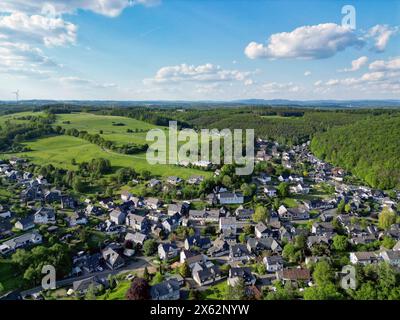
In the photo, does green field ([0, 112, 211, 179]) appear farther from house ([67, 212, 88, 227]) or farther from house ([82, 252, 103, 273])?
house ([82, 252, 103, 273])

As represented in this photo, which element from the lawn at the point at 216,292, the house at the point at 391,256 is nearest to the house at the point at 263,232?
the lawn at the point at 216,292

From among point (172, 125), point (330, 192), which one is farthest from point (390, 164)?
point (172, 125)

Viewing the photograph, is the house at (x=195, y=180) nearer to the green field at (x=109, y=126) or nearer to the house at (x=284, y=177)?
the house at (x=284, y=177)

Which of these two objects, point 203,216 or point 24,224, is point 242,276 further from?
point 24,224

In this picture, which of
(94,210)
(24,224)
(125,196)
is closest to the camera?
(24,224)

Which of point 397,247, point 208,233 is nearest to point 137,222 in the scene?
point 208,233

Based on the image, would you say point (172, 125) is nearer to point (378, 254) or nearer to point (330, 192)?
point (330, 192)

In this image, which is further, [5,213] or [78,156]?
[78,156]
